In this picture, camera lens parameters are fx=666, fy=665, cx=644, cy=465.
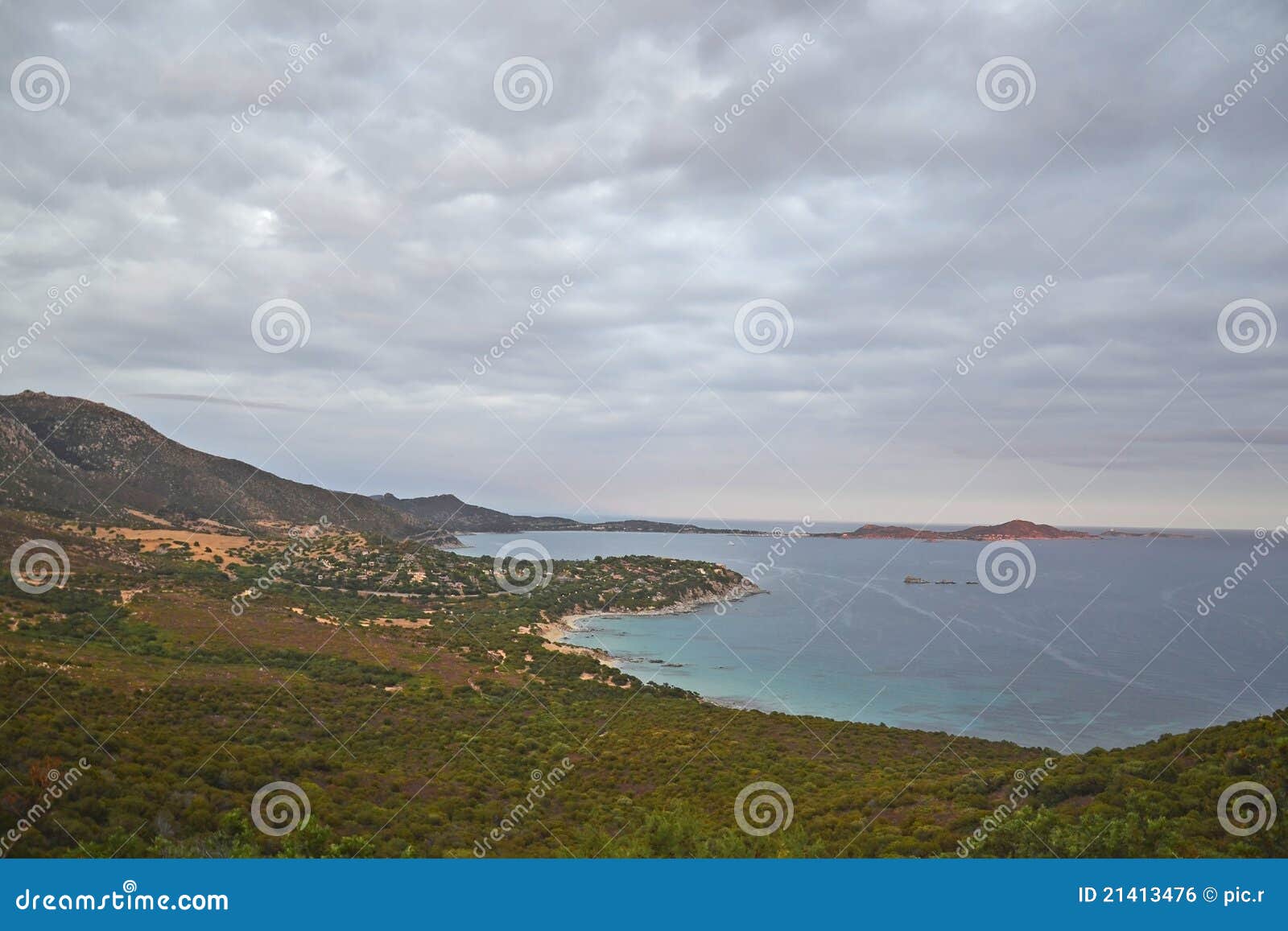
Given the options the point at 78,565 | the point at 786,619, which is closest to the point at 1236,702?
the point at 786,619

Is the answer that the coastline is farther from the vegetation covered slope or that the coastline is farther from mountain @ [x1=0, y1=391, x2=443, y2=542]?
mountain @ [x1=0, y1=391, x2=443, y2=542]

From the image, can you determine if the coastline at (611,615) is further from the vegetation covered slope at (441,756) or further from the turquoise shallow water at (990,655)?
the vegetation covered slope at (441,756)

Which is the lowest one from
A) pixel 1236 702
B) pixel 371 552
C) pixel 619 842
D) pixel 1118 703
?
pixel 619 842

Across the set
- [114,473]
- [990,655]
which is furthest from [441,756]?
[114,473]

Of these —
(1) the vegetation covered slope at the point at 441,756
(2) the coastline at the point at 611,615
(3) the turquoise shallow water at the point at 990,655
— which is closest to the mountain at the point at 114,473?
(1) the vegetation covered slope at the point at 441,756

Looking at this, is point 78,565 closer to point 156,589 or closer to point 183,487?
point 156,589

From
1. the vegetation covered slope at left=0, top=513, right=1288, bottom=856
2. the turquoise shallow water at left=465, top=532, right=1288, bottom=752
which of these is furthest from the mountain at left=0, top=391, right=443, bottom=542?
the turquoise shallow water at left=465, top=532, right=1288, bottom=752

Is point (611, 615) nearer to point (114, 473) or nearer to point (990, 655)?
point (990, 655)
